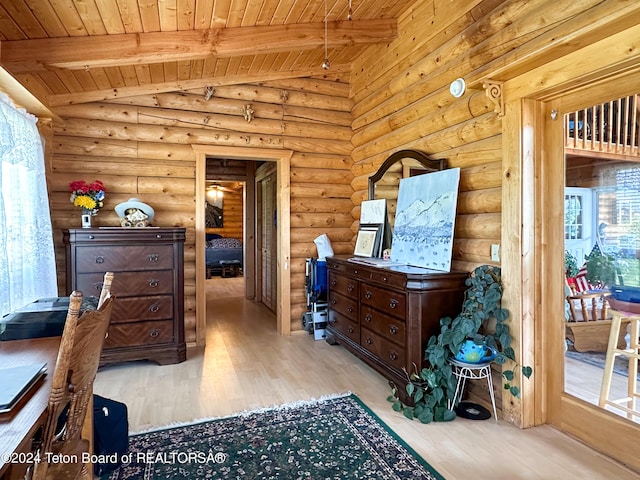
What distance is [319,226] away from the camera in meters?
5.04

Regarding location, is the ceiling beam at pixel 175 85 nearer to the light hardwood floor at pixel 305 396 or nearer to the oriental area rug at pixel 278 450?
the light hardwood floor at pixel 305 396

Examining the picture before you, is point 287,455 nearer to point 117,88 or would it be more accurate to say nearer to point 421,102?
point 421,102

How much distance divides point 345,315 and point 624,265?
2.39 metres

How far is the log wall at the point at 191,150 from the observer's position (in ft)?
13.1

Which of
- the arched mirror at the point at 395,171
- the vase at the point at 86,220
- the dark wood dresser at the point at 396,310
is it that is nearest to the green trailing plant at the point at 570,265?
the dark wood dresser at the point at 396,310

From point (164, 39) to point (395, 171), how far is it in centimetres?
245

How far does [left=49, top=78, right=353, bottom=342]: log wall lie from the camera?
400 centimetres

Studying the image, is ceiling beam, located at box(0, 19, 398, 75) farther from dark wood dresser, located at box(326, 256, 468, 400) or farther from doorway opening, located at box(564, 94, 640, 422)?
doorway opening, located at box(564, 94, 640, 422)

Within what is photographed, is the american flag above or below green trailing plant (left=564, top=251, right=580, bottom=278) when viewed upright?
below

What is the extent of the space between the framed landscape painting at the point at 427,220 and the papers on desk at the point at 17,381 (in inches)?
104

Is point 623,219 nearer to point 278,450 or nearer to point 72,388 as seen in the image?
point 278,450

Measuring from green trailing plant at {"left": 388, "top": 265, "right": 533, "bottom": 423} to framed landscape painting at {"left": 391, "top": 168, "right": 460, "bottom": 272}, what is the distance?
365mm

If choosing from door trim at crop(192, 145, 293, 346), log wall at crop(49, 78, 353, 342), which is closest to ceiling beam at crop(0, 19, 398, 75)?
log wall at crop(49, 78, 353, 342)

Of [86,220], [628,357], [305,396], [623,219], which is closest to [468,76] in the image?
[623,219]
